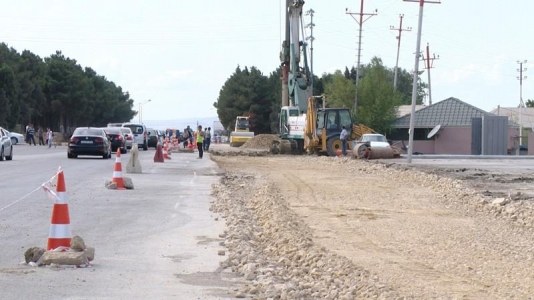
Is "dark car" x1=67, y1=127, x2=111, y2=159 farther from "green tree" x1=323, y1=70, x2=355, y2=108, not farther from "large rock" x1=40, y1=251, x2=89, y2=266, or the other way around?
"green tree" x1=323, y1=70, x2=355, y2=108

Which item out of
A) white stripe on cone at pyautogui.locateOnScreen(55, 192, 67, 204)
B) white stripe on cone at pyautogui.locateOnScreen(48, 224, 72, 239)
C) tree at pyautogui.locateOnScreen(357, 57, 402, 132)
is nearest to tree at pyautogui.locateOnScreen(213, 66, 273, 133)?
tree at pyautogui.locateOnScreen(357, 57, 402, 132)

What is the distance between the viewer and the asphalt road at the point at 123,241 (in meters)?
9.26

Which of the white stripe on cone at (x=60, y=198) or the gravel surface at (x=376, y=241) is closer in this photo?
the gravel surface at (x=376, y=241)

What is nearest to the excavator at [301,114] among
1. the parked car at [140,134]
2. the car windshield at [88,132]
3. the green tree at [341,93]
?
the parked car at [140,134]

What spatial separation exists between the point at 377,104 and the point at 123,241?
2812 inches

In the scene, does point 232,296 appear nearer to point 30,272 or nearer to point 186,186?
point 30,272

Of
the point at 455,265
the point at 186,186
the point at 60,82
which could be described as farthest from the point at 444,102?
the point at 455,265

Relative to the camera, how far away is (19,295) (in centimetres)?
875

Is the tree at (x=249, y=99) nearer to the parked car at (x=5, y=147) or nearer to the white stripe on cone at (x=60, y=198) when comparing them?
the parked car at (x=5, y=147)

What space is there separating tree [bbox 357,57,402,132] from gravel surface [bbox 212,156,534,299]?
5707 centimetres

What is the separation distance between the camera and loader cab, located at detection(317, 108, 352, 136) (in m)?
49.5

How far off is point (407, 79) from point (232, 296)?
14625cm

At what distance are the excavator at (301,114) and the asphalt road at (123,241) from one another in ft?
83.3

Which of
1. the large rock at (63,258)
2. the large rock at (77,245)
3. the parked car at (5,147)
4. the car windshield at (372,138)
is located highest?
the car windshield at (372,138)
